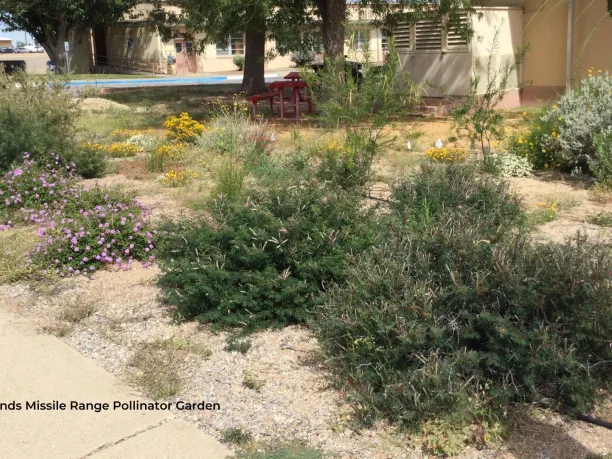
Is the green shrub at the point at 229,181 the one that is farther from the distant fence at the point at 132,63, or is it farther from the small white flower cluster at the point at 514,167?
the distant fence at the point at 132,63

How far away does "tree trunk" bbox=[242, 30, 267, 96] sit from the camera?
844 inches

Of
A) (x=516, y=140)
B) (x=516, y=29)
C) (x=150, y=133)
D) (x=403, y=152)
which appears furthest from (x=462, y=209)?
(x=516, y=29)

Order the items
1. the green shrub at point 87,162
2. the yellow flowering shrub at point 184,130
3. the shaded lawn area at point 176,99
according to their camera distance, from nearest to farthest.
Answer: the green shrub at point 87,162 < the yellow flowering shrub at point 184,130 < the shaded lawn area at point 176,99

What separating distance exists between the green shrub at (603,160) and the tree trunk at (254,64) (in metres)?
13.7

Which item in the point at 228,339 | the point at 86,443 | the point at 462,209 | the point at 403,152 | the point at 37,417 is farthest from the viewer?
the point at 403,152

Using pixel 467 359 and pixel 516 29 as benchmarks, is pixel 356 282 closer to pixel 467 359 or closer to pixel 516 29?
pixel 467 359

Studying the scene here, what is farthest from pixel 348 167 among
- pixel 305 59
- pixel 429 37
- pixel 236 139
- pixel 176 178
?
pixel 305 59

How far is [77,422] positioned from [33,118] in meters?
6.42

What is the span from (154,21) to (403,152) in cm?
1770

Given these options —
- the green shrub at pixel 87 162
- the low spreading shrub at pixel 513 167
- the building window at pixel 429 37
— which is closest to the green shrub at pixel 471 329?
the low spreading shrub at pixel 513 167

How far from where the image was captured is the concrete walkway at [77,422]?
11.6 feet

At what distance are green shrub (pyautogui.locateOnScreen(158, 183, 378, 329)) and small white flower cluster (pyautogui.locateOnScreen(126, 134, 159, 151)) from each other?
21.2ft

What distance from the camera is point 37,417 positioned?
12.7 ft

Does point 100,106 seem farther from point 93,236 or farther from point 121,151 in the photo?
point 93,236
